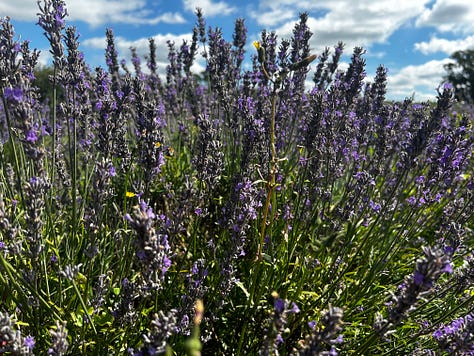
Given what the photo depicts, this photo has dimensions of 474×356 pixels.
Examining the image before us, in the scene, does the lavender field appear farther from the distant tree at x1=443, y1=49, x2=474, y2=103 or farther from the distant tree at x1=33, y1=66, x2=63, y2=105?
the distant tree at x1=443, y1=49, x2=474, y2=103

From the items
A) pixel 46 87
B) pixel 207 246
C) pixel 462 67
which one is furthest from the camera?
pixel 462 67

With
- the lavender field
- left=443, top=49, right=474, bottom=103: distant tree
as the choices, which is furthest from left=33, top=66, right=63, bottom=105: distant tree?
left=443, top=49, right=474, bottom=103: distant tree

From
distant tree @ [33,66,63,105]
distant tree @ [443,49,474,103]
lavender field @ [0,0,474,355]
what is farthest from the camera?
distant tree @ [443,49,474,103]

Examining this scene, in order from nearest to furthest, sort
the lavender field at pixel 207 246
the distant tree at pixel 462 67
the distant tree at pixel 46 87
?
the lavender field at pixel 207 246
the distant tree at pixel 46 87
the distant tree at pixel 462 67

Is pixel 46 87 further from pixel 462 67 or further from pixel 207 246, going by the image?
pixel 462 67

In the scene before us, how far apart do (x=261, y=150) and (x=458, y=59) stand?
5305 centimetres

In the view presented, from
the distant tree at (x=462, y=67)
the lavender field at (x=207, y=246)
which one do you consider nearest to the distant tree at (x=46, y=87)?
the lavender field at (x=207, y=246)

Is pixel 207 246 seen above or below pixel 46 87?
below

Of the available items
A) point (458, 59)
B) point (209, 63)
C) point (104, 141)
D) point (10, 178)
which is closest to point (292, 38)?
point (209, 63)

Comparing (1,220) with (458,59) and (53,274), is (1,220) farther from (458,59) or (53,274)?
(458,59)

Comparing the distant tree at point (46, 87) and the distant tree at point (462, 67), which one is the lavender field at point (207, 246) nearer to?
the distant tree at point (46, 87)

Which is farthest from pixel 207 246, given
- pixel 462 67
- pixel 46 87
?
pixel 462 67

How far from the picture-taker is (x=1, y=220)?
1.67 m

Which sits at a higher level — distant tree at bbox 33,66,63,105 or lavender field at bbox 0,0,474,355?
distant tree at bbox 33,66,63,105
